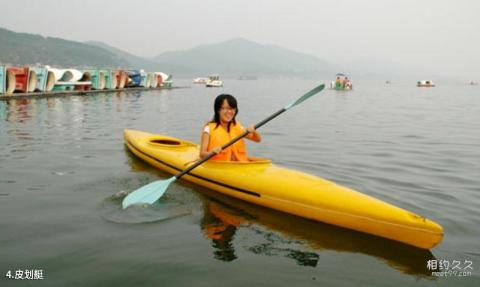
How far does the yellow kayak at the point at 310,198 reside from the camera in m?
4.74

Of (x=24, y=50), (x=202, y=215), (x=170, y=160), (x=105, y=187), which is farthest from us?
(x=24, y=50)

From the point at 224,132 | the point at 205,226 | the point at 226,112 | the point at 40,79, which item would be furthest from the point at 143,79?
the point at 205,226

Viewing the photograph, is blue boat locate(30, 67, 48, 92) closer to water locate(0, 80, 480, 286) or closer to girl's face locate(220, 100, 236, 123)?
water locate(0, 80, 480, 286)

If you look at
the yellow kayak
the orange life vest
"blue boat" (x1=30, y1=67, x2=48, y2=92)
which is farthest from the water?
"blue boat" (x1=30, y1=67, x2=48, y2=92)

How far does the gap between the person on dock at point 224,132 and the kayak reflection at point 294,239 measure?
105cm

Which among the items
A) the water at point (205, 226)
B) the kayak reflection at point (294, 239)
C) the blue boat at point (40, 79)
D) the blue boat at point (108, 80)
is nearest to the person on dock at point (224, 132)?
the water at point (205, 226)

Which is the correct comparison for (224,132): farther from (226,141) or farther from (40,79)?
(40,79)

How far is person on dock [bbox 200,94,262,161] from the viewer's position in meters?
6.67

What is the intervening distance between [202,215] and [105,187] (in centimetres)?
221

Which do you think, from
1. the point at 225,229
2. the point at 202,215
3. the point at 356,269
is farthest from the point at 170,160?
the point at 356,269

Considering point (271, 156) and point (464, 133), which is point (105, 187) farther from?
point (464, 133)

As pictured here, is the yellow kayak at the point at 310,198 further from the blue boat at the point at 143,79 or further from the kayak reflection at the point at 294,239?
the blue boat at the point at 143,79

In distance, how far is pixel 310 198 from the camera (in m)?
5.57

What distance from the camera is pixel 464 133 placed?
1538cm
